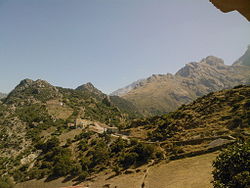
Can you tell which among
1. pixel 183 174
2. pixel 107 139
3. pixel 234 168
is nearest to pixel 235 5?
pixel 234 168

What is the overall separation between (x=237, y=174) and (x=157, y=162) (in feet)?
89.5

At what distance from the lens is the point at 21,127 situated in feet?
315

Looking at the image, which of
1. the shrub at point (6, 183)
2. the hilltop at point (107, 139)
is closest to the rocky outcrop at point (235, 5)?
the hilltop at point (107, 139)

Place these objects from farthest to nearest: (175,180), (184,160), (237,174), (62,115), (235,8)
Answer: (62,115), (184,160), (175,180), (237,174), (235,8)

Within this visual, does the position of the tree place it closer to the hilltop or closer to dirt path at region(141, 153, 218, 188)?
dirt path at region(141, 153, 218, 188)

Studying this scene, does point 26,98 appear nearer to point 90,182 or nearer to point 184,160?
point 90,182

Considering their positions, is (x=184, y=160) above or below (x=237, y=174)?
below

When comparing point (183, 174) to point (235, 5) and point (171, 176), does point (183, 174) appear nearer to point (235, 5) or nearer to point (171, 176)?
point (171, 176)

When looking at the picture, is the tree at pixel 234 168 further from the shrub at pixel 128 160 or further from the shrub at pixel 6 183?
the shrub at pixel 6 183

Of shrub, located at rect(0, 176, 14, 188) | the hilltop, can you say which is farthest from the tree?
shrub, located at rect(0, 176, 14, 188)

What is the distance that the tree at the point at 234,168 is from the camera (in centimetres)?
1387

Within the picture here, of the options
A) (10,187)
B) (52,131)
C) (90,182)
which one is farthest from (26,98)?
(90,182)

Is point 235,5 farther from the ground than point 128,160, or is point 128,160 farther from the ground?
point 235,5

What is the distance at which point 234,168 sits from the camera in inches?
603
